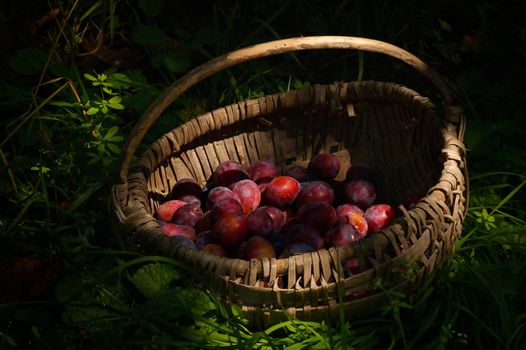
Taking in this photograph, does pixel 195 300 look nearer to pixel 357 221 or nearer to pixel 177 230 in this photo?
pixel 177 230

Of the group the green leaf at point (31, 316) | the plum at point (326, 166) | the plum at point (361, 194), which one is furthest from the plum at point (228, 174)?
the green leaf at point (31, 316)

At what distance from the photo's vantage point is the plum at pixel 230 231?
5.75 feet

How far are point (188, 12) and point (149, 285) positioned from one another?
61.7 inches

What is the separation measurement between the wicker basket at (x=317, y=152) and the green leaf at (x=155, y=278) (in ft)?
0.13

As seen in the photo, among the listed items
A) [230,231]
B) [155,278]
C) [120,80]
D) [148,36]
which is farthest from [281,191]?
[148,36]

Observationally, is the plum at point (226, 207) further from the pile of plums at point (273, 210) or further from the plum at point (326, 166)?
the plum at point (326, 166)

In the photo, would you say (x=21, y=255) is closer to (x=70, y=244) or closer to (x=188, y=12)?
(x=70, y=244)

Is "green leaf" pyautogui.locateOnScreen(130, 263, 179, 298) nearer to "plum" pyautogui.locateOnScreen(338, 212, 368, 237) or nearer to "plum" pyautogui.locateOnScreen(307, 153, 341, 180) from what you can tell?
"plum" pyautogui.locateOnScreen(338, 212, 368, 237)

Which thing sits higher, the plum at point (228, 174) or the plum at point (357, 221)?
the plum at point (228, 174)

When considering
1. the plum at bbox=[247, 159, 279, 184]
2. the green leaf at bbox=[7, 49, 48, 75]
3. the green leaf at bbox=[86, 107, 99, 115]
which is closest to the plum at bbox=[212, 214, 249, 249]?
the plum at bbox=[247, 159, 279, 184]

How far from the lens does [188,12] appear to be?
276 cm

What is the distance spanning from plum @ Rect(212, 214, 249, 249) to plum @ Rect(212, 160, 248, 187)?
0.97ft

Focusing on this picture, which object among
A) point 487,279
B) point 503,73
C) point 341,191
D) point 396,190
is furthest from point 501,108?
point 487,279

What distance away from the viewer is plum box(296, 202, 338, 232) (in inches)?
71.1
